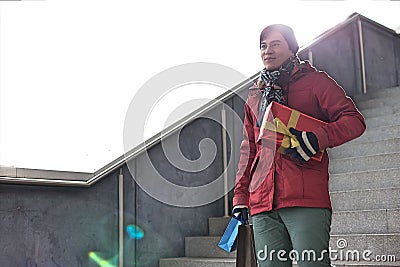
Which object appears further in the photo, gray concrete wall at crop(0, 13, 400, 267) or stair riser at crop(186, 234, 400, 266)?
gray concrete wall at crop(0, 13, 400, 267)

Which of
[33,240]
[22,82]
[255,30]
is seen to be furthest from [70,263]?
[255,30]

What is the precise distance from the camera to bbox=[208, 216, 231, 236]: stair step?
3.71 metres

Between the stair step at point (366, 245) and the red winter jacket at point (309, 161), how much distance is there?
100cm

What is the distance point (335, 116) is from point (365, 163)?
6.19 ft

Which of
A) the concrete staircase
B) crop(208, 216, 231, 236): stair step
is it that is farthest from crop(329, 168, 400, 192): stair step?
crop(208, 216, 231, 236): stair step

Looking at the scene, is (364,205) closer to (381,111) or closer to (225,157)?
(225,157)

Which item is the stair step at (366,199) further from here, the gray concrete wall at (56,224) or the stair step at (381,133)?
the gray concrete wall at (56,224)

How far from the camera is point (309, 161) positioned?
1792 millimetres

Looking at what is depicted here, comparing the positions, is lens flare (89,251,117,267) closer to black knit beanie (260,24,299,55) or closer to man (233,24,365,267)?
man (233,24,365,267)

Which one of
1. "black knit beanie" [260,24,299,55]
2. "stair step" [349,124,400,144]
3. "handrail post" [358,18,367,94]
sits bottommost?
"stair step" [349,124,400,144]

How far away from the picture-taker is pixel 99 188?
10.9 feet

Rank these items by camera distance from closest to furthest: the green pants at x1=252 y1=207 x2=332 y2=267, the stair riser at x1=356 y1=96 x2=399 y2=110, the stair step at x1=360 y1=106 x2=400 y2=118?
the green pants at x1=252 y1=207 x2=332 y2=267
the stair step at x1=360 y1=106 x2=400 y2=118
the stair riser at x1=356 y1=96 x2=399 y2=110

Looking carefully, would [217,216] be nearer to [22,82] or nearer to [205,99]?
[205,99]

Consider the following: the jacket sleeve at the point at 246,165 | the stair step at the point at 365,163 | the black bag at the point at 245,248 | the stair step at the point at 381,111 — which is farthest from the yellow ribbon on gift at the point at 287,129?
the stair step at the point at 381,111
